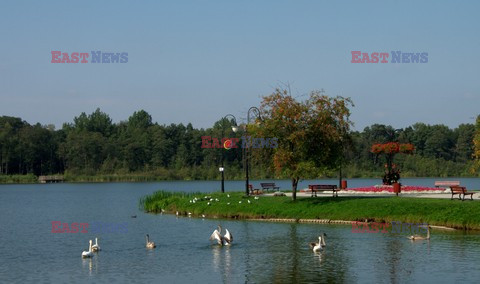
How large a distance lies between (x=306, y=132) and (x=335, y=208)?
20.2 feet

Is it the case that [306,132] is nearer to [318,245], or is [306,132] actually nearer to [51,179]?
[318,245]

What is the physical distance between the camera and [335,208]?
49500 mm

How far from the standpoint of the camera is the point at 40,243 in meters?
43.5

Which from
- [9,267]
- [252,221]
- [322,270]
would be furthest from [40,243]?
[322,270]

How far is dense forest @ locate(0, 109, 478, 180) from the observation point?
161m

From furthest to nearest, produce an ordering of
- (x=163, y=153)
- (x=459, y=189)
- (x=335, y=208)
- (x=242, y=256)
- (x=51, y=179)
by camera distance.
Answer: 1. (x=163, y=153)
2. (x=51, y=179)
3. (x=335, y=208)
4. (x=459, y=189)
5. (x=242, y=256)

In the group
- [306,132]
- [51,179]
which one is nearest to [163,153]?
[51,179]

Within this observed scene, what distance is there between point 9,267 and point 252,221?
67.6 ft

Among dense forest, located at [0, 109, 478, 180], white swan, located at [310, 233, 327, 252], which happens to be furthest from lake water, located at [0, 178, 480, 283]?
dense forest, located at [0, 109, 478, 180]

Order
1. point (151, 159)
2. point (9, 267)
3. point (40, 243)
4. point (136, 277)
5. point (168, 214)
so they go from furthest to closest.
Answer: point (151, 159), point (168, 214), point (40, 243), point (9, 267), point (136, 277)

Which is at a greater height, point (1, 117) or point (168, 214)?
point (1, 117)

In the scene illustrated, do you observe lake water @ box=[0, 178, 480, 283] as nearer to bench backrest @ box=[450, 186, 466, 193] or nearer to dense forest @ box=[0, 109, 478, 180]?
bench backrest @ box=[450, 186, 466, 193]

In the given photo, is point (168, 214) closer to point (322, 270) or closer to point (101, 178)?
point (322, 270)

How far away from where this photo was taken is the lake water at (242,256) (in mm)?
29859
